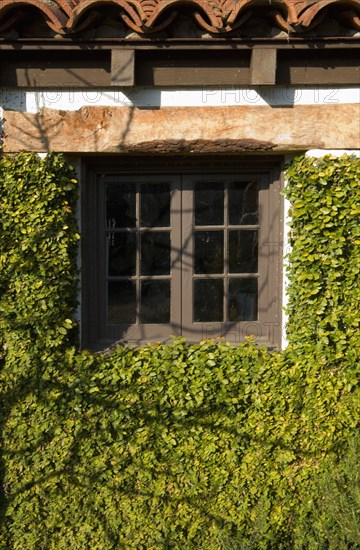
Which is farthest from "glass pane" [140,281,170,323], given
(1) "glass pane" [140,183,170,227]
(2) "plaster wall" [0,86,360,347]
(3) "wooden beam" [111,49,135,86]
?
(3) "wooden beam" [111,49,135,86]

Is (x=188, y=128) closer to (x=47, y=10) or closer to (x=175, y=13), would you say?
(x=175, y=13)

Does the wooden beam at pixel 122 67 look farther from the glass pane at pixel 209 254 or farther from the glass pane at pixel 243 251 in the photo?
the glass pane at pixel 243 251

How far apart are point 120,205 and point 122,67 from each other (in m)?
0.92

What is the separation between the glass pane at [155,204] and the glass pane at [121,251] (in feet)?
0.53

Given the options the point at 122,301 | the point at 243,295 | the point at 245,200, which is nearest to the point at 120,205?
the point at 122,301

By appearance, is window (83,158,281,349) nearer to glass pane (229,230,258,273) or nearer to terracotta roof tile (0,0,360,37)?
glass pane (229,230,258,273)

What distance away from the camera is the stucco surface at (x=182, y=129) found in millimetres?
3213

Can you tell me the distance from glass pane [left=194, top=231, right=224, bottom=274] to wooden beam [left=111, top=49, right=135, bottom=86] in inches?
44.5

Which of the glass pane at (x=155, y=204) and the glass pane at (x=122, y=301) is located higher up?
the glass pane at (x=155, y=204)

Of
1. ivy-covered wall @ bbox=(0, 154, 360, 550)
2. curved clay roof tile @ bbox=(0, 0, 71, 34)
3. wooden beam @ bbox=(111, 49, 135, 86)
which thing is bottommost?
ivy-covered wall @ bbox=(0, 154, 360, 550)

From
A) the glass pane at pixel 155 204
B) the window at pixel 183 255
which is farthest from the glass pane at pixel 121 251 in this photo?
the glass pane at pixel 155 204

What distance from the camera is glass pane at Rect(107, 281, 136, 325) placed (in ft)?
11.6

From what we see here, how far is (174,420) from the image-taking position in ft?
10.7

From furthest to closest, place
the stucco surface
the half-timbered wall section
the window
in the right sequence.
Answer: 1. the window
2. the stucco surface
3. the half-timbered wall section
